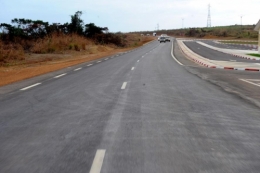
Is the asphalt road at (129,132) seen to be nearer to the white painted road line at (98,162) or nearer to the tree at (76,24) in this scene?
the white painted road line at (98,162)

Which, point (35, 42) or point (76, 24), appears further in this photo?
point (76, 24)

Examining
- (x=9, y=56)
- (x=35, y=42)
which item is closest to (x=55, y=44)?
(x=35, y=42)

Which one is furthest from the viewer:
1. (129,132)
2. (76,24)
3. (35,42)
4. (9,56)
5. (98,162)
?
(76,24)

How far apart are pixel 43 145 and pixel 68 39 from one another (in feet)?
150

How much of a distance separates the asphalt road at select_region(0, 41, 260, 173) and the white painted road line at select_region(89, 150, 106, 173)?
14mm

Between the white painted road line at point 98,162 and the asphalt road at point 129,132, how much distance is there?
0.05 feet

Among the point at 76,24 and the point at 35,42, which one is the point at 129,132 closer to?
the point at 35,42

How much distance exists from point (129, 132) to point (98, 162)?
1.93 meters

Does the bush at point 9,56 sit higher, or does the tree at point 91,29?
the tree at point 91,29

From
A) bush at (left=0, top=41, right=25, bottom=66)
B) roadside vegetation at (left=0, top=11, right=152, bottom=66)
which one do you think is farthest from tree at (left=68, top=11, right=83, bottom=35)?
bush at (left=0, top=41, right=25, bottom=66)

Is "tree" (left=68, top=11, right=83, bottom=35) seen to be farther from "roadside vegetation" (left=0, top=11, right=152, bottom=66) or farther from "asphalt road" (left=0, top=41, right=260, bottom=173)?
"asphalt road" (left=0, top=41, right=260, bottom=173)

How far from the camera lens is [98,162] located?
564 centimetres

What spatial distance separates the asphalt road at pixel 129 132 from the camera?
563 cm

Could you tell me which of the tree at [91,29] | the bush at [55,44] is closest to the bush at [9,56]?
the bush at [55,44]
